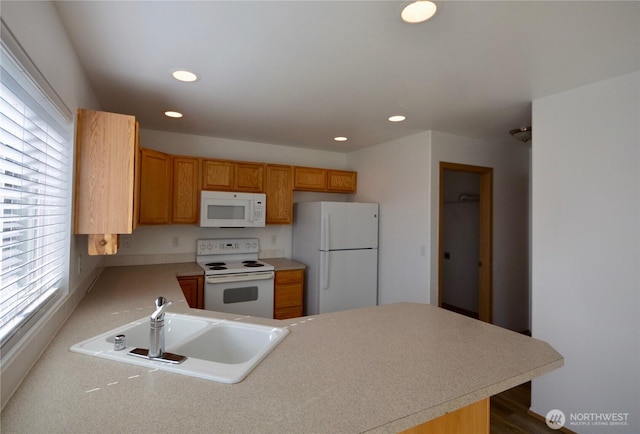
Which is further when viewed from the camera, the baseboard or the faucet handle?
the baseboard

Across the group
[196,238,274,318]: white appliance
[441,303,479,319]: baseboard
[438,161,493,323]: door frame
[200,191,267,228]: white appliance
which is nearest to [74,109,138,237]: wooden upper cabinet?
[196,238,274,318]: white appliance

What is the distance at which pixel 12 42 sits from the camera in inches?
36.6

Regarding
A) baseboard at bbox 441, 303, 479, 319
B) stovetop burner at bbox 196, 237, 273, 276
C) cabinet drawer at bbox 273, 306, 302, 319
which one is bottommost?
baseboard at bbox 441, 303, 479, 319

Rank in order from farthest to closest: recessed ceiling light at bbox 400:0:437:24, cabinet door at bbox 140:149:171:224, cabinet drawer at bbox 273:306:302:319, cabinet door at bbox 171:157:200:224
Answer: cabinet drawer at bbox 273:306:302:319
cabinet door at bbox 171:157:200:224
cabinet door at bbox 140:149:171:224
recessed ceiling light at bbox 400:0:437:24

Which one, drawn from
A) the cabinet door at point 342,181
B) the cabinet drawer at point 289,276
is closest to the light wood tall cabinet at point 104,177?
the cabinet drawer at point 289,276

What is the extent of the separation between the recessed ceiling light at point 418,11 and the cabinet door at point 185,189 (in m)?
2.62

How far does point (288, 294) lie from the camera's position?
3.50 meters

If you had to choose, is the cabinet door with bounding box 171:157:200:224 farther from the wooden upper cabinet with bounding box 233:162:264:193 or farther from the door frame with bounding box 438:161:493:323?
Result: the door frame with bounding box 438:161:493:323

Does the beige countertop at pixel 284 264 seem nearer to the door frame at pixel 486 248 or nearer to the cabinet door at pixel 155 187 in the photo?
the cabinet door at pixel 155 187

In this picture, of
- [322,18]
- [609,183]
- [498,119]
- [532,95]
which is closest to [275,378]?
[322,18]

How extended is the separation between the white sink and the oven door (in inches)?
58.5

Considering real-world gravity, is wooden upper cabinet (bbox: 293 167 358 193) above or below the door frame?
above

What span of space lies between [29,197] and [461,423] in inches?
73.5

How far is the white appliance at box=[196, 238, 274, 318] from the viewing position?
3088 millimetres
